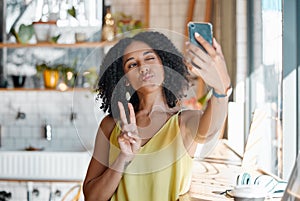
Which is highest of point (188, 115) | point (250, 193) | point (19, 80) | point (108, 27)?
point (188, 115)

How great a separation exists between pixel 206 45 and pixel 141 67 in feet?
0.53

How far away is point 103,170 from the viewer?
1604mm

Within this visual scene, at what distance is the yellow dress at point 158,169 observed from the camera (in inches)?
61.0

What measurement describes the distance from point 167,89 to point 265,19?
167cm

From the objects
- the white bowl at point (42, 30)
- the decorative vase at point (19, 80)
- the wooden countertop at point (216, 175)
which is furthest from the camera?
the decorative vase at point (19, 80)

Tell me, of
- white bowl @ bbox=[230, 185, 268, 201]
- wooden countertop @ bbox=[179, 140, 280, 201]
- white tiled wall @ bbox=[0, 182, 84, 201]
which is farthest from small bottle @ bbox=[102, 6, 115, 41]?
white bowl @ bbox=[230, 185, 268, 201]

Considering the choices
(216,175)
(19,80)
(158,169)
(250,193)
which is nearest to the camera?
(158,169)

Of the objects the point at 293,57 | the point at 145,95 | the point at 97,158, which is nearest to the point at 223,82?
the point at 145,95

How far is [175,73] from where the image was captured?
1.63m

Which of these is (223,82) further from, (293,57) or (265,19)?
(265,19)

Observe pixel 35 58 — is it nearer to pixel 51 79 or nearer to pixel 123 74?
pixel 51 79

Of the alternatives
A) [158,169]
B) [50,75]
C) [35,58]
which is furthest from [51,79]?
[158,169]

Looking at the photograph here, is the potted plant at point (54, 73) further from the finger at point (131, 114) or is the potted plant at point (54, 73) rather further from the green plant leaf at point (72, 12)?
the finger at point (131, 114)

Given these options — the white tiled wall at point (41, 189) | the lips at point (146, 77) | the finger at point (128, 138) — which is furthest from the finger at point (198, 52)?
the white tiled wall at point (41, 189)
